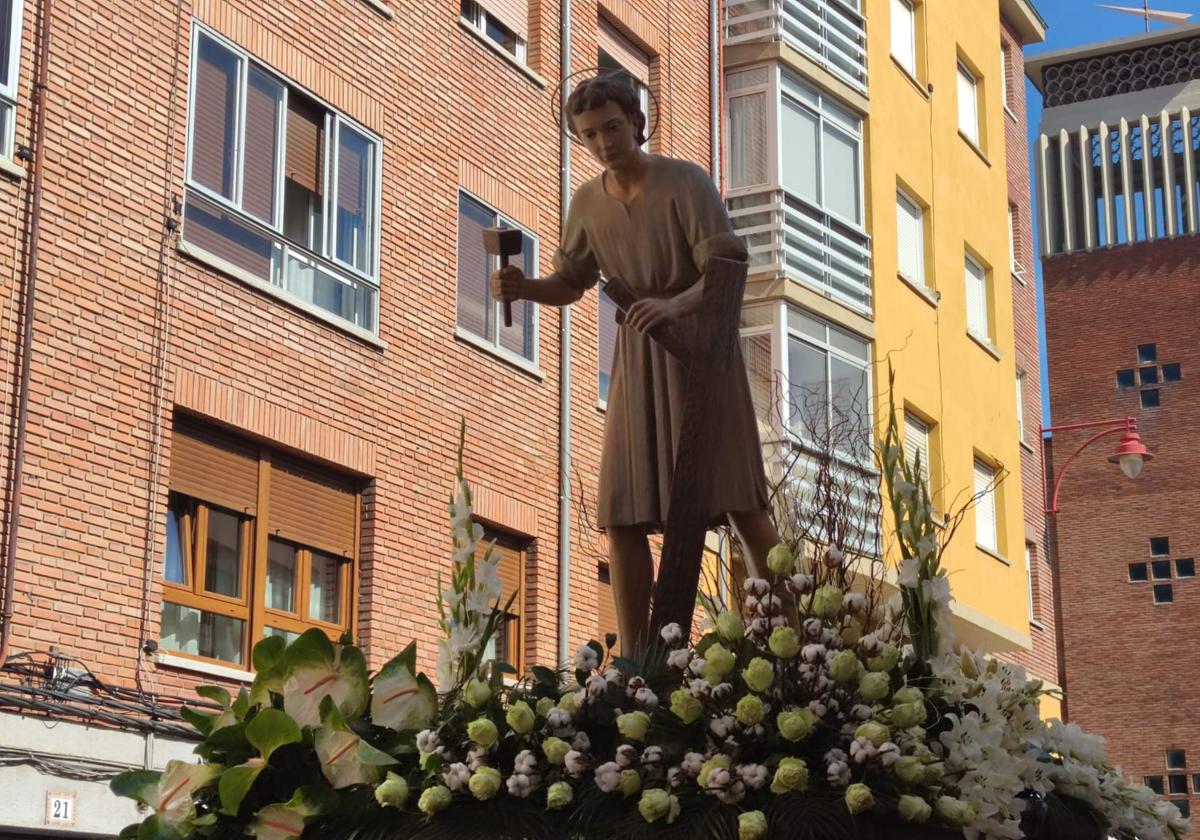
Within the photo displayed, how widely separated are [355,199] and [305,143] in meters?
0.74

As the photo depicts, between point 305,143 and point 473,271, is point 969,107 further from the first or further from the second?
point 305,143

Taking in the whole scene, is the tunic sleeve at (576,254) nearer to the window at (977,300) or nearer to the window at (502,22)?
the window at (502,22)

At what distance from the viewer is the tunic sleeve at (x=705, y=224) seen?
6711 mm

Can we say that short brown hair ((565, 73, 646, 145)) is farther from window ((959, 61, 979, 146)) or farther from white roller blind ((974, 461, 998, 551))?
window ((959, 61, 979, 146))

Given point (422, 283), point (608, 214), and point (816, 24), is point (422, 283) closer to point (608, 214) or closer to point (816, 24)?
point (816, 24)

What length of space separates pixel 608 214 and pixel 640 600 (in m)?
1.31

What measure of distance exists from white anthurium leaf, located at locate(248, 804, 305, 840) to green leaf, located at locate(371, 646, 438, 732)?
0.40 metres

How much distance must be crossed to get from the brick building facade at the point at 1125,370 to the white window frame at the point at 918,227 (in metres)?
31.9

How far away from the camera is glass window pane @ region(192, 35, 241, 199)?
15109mm

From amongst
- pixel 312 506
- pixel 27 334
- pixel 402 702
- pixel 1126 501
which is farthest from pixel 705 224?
pixel 1126 501

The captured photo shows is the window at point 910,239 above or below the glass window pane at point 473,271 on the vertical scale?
above

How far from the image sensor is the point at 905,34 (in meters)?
28.0

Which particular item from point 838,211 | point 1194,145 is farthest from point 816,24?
point 1194,145

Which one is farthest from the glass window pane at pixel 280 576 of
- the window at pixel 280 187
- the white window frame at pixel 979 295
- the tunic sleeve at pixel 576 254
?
the white window frame at pixel 979 295
